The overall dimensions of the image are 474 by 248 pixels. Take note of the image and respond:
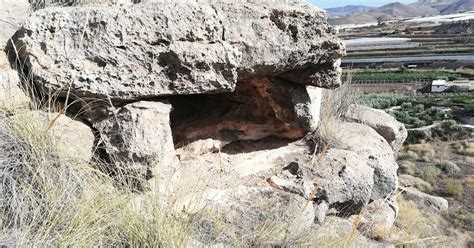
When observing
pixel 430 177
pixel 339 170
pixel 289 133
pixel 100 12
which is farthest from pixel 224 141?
pixel 430 177

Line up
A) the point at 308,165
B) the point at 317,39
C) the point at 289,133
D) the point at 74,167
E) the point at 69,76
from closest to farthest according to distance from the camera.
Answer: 1. the point at 74,167
2. the point at 69,76
3. the point at 317,39
4. the point at 308,165
5. the point at 289,133

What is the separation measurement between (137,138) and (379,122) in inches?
171

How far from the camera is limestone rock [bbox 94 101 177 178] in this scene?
3184 mm

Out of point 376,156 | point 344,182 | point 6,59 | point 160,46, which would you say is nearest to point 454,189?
point 376,156

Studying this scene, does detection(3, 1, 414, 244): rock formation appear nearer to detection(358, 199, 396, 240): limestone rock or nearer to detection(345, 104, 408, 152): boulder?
detection(358, 199, 396, 240): limestone rock

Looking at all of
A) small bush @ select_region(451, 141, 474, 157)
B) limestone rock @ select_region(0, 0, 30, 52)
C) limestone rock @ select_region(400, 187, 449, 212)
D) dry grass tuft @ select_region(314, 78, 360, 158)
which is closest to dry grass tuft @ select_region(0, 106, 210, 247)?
limestone rock @ select_region(0, 0, 30, 52)

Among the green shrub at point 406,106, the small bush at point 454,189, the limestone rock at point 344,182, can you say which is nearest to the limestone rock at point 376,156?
the limestone rock at point 344,182

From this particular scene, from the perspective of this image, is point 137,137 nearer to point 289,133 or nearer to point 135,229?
point 135,229

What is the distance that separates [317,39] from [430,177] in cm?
1128

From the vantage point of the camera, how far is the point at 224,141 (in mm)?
4672

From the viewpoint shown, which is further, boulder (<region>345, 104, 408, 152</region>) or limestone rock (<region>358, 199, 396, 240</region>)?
boulder (<region>345, 104, 408, 152</region>)

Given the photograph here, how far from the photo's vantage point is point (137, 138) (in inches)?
126

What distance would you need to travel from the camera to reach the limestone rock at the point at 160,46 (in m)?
3.05

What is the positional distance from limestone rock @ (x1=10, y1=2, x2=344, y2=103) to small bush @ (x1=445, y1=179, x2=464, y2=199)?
990cm
